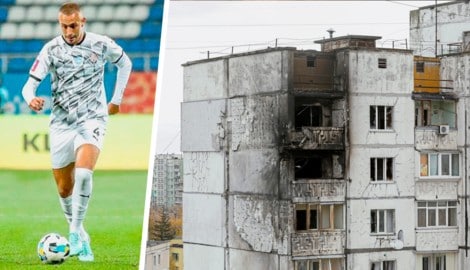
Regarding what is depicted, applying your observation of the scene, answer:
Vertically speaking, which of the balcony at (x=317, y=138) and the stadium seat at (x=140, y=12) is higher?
the stadium seat at (x=140, y=12)

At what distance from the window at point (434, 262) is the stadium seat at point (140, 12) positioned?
15.6 ft

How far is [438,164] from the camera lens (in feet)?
44.7

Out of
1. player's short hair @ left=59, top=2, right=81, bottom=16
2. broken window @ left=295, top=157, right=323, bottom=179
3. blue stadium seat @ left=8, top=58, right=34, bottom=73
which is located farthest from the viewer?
broken window @ left=295, top=157, right=323, bottom=179

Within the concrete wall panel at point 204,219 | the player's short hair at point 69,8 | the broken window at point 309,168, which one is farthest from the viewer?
the concrete wall panel at point 204,219

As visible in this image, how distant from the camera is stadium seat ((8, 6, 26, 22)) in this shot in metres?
10.7

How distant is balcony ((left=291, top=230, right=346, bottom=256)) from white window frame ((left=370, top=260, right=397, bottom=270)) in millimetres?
457

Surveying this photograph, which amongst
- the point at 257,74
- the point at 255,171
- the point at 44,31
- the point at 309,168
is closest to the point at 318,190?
the point at 309,168

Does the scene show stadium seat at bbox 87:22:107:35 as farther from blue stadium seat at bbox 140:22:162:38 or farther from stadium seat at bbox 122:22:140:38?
blue stadium seat at bbox 140:22:162:38

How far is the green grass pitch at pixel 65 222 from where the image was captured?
10.4 metres

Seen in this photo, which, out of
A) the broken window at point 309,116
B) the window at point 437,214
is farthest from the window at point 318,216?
the window at point 437,214

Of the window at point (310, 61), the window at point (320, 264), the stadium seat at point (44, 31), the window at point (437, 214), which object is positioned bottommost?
the window at point (320, 264)

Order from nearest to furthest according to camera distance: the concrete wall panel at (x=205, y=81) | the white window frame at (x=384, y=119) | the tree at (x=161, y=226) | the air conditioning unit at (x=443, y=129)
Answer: the white window frame at (x=384, y=119) < the air conditioning unit at (x=443, y=129) < the concrete wall panel at (x=205, y=81) < the tree at (x=161, y=226)

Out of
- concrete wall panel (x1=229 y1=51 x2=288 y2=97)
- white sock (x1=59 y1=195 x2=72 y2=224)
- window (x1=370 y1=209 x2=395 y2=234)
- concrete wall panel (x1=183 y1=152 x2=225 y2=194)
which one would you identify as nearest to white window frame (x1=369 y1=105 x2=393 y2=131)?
window (x1=370 y1=209 x2=395 y2=234)

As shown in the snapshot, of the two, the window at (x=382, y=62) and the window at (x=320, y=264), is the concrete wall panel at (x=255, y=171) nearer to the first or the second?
the window at (x=320, y=264)
